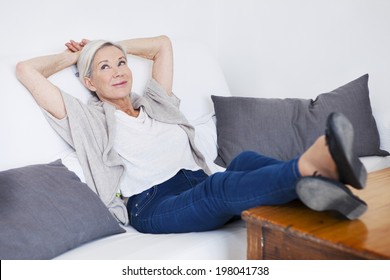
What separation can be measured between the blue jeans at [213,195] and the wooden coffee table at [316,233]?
55 mm

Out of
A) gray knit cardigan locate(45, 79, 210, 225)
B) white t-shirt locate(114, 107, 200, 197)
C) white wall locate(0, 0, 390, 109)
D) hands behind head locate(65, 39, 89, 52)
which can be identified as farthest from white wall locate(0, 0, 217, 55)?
white t-shirt locate(114, 107, 200, 197)

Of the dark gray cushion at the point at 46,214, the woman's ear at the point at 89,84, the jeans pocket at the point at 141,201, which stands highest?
the woman's ear at the point at 89,84

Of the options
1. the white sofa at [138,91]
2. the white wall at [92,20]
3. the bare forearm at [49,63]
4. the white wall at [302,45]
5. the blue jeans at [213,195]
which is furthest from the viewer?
the white wall at [302,45]

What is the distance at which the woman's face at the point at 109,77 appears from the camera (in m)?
1.83

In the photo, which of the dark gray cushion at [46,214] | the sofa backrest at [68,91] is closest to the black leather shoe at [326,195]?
the dark gray cushion at [46,214]

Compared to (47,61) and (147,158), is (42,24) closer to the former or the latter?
(47,61)

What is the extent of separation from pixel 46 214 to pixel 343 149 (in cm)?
81

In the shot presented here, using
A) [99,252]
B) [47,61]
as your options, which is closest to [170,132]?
[47,61]

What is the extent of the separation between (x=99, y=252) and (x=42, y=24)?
3.65ft

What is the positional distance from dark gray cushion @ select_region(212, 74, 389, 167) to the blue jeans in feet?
1.15

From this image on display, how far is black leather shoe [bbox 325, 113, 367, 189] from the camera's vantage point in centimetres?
101

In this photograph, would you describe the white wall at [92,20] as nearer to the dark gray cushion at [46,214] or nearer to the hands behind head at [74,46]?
the hands behind head at [74,46]

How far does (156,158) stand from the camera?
1.74m

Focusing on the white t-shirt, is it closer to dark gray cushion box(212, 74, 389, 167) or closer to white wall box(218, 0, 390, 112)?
dark gray cushion box(212, 74, 389, 167)
